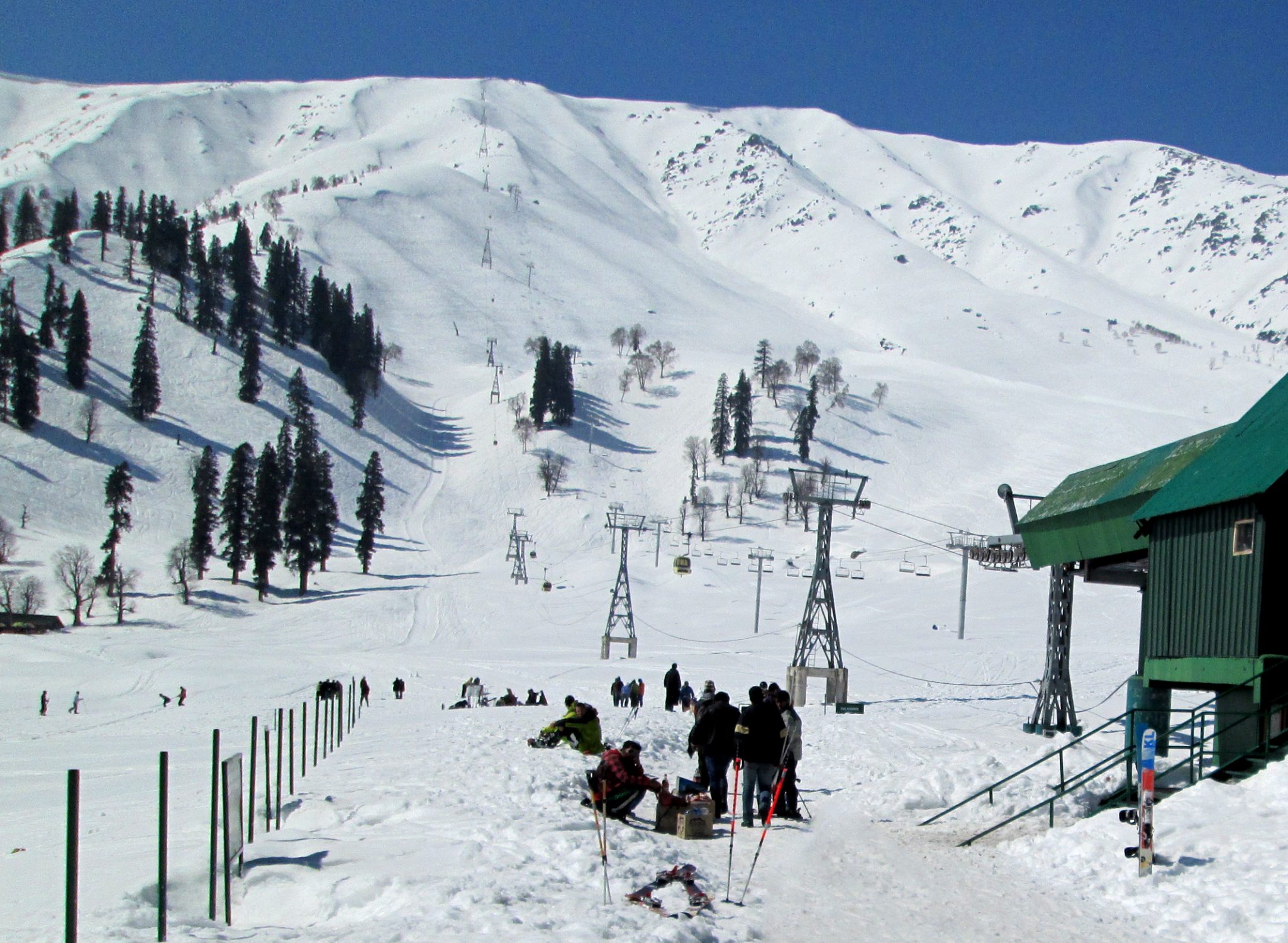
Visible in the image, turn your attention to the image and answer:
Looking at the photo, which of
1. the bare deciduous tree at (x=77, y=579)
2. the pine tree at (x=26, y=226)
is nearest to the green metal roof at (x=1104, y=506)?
the bare deciduous tree at (x=77, y=579)

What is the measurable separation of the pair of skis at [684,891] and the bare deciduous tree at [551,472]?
102627mm

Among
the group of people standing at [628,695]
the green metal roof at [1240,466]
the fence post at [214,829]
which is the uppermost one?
the green metal roof at [1240,466]

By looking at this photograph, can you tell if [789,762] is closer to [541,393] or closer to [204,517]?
[204,517]

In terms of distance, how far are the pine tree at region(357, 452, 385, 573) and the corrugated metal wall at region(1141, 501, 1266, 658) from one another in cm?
7296

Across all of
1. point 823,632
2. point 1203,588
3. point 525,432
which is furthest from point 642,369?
point 1203,588

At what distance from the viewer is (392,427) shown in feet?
425

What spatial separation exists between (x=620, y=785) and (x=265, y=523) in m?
71.2

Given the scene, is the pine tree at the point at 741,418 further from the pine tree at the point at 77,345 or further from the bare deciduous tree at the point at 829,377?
the pine tree at the point at 77,345

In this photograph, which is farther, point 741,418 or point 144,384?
point 741,418

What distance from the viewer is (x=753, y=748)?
13.6 m

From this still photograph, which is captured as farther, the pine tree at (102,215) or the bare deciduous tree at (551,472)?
the pine tree at (102,215)

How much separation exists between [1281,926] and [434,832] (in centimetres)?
718

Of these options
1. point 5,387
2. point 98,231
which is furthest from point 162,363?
point 98,231

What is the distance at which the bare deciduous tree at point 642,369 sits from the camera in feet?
493
